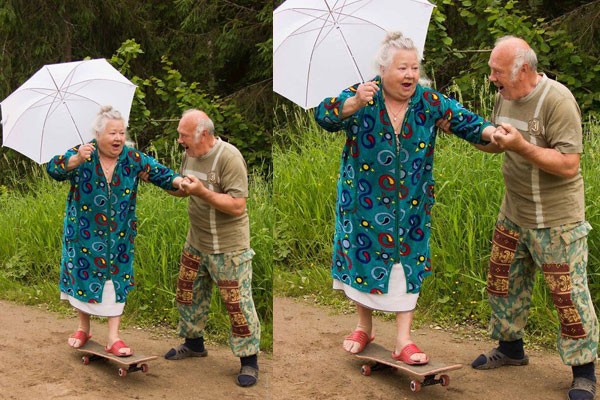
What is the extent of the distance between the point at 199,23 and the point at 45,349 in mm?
1640

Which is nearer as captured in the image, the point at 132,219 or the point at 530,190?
the point at 530,190

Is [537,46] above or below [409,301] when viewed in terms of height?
above

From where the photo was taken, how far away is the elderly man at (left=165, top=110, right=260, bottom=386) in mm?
3562

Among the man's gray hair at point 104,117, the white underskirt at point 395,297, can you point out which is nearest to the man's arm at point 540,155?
the white underskirt at point 395,297

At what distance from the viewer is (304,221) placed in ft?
12.2

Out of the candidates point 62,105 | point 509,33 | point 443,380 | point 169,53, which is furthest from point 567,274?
point 509,33

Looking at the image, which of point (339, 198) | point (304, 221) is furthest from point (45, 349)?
point (339, 198)

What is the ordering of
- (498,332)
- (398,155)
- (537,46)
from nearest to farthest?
(398,155) → (498,332) → (537,46)

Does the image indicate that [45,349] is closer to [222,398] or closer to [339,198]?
[222,398]

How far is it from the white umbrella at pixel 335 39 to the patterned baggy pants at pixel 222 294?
859 millimetres

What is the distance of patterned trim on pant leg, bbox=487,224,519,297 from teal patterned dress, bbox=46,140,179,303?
4.47 ft

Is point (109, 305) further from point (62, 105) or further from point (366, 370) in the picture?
point (366, 370)

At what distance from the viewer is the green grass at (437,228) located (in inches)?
147

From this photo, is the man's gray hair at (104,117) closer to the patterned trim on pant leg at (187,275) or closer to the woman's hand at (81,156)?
the woman's hand at (81,156)
